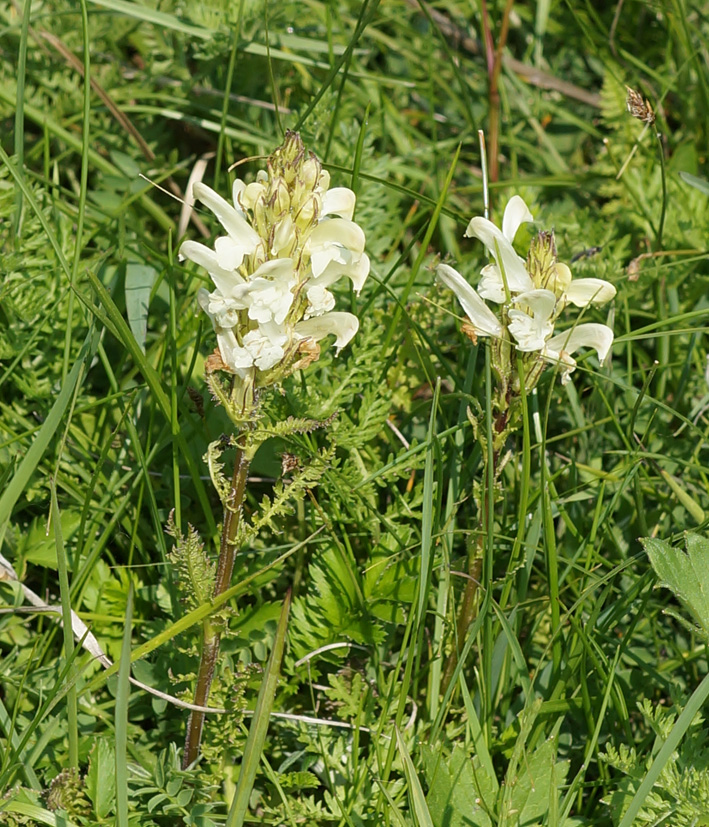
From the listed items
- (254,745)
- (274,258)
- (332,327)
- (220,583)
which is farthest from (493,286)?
(254,745)

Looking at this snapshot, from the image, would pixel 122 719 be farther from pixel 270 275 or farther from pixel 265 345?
pixel 270 275

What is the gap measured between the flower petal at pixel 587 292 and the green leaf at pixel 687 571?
59 cm

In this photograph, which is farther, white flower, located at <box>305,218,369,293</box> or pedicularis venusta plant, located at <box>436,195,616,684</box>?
pedicularis venusta plant, located at <box>436,195,616,684</box>

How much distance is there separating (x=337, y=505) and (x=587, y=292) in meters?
0.89

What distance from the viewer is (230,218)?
183cm

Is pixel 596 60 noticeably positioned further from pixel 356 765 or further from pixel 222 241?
pixel 356 765

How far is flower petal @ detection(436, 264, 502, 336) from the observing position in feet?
7.12

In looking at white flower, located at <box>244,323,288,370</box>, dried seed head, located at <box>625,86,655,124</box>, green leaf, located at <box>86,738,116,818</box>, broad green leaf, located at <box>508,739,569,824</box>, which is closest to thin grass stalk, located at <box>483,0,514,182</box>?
dried seed head, located at <box>625,86,655,124</box>

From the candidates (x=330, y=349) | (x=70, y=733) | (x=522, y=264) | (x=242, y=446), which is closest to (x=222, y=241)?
(x=242, y=446)

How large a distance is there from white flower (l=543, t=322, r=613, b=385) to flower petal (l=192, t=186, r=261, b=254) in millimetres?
757

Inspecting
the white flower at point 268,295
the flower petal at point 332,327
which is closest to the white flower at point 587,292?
the flower petal at point 332,327

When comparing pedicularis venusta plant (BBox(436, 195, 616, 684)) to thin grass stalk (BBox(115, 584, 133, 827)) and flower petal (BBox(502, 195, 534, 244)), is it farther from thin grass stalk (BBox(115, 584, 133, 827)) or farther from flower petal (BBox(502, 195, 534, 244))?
thin grass stalk (BBox(115, 584, 133, 827))

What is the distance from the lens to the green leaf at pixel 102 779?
6.79 ft

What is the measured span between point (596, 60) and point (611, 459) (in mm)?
2482
